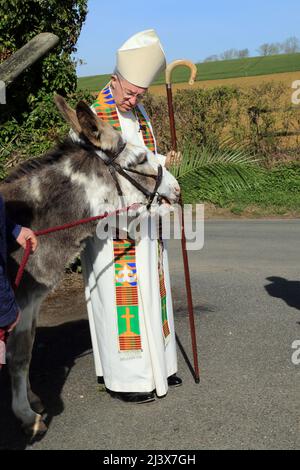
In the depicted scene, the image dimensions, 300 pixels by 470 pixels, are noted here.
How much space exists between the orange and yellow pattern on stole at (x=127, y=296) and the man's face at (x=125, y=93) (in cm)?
102

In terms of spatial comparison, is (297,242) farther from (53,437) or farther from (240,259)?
(53,437)

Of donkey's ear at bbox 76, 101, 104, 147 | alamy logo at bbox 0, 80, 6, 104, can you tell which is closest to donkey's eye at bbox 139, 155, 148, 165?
donkey's ear at bbox 76, 101, 104, 147

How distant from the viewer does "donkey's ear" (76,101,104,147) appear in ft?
12.8

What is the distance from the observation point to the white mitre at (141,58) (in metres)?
4.57

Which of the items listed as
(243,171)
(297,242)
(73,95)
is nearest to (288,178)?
(243,171)

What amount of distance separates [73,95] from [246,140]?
33.0 ft

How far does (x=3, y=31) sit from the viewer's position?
7531 millimetres

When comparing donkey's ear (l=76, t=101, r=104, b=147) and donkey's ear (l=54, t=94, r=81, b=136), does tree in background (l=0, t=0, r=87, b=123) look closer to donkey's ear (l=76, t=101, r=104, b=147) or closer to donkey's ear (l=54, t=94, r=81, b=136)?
donkey's ear (l=54, t=94, r=81, b=136)

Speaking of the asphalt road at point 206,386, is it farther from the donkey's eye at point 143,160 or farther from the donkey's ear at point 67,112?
the donkey's ear at point 67,112

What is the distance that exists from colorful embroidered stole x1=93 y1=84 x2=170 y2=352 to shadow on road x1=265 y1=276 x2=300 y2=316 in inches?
126

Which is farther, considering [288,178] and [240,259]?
[288,178]

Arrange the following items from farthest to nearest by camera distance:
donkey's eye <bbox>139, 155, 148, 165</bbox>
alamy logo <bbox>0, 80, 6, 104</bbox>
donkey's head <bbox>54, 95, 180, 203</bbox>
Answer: alamy logo <bbox>0, 80, 6, 104</bbox>
donkey's eye <bbox>139, 155, 148, 165</bbox>
donkey's head <bbox>54, 95, 180, 203</bbox>

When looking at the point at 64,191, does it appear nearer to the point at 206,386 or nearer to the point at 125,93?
the point at 125,93

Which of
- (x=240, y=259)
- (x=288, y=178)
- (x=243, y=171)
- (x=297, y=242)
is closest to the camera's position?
(x=240, y=259)
